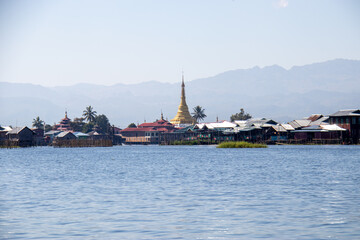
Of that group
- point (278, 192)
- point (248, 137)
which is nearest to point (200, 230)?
point (278, 192)

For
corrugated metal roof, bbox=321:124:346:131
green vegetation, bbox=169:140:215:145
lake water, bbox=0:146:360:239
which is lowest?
lake water, bbox=0:146:360:239

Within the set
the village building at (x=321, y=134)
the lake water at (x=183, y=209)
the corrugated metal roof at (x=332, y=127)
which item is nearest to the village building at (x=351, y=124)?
the village building at (x=321, y=134)

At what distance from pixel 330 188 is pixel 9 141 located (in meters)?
124

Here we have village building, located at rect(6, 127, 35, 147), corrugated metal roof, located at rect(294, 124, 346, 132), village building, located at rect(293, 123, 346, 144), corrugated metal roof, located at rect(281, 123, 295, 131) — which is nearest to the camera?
corrugated metal roof, located at rect(294, 124, 346, 132)

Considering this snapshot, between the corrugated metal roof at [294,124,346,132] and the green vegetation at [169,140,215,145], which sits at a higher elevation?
the corrugated metal roof at [294,124,346,132]

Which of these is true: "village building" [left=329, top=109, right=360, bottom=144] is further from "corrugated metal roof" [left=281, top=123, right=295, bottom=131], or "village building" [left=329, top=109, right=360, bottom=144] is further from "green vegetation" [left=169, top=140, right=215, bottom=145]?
"green vegetation" [left=169, top=140, right=215, bottom=145]

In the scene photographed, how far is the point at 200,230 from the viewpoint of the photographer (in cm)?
1873

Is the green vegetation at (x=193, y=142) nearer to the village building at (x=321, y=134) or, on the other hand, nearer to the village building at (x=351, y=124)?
the village building at (x=321, y=134)

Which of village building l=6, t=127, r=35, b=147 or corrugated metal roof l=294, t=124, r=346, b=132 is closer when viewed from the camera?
corrugated metal roof l=294, t=124, r=346, b=132

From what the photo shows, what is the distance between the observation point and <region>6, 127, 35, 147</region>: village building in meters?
150

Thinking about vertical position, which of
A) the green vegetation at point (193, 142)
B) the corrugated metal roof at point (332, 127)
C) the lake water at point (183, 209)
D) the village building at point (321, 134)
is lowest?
the lake water at point (183, 209)

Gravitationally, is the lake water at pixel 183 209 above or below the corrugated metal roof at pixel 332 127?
below

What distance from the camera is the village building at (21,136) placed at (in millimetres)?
149625

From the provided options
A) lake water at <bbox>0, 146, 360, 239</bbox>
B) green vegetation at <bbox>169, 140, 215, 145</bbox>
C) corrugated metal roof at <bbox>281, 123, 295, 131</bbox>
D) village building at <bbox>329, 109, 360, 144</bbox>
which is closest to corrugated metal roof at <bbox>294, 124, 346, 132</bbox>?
village building at <bbox>329, 109, 360, 144</bbox>
